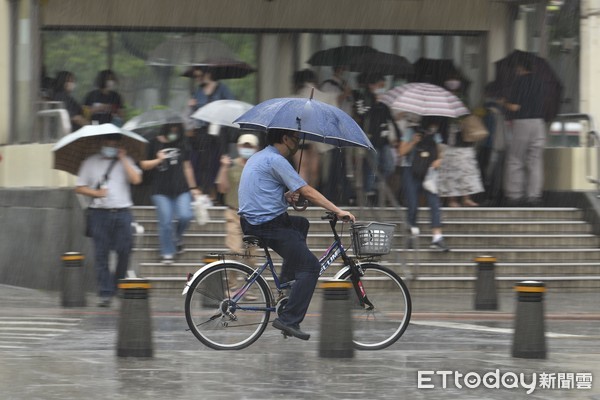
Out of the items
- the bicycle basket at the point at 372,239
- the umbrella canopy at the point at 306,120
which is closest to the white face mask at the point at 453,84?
the umbrella canopy at the point at 306,120

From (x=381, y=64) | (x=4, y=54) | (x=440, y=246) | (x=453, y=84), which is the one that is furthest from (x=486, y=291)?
(x=4, y=54)

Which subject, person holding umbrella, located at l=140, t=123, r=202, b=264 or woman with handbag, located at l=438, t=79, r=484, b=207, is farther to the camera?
woman with handbag, located at l=438, t=79, r=484, b=207

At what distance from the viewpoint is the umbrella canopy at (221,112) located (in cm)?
1827

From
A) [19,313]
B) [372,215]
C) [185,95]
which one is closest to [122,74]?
[185,95]

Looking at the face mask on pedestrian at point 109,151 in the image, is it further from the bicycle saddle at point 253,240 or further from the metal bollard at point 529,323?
the metal bollard at point 529,323

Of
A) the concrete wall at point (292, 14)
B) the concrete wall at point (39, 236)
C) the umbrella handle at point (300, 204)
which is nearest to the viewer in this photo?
the umbrella handle at point (300, 204)

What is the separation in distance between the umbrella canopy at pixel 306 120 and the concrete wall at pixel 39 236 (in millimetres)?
6898

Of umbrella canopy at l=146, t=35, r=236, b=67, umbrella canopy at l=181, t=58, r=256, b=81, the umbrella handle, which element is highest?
umbrella canopy at l=146, t=35, r=236, b=67

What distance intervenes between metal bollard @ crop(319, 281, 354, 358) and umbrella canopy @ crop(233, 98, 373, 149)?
1.25 m

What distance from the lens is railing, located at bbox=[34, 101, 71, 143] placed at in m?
18.5

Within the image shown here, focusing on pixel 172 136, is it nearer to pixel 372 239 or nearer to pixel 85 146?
pixel 85 146

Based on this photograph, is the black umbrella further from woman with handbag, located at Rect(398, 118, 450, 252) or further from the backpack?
the backpack

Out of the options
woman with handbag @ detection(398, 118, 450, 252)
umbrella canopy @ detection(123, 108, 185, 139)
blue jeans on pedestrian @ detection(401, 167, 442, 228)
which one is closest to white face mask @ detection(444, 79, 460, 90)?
woman with handbag @ detection(398, 118, 450, 252)

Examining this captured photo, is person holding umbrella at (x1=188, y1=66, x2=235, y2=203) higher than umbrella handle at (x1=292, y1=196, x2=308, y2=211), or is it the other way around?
person holding umbrella at (x1=188, y1=66, x2=235, y2=203)
